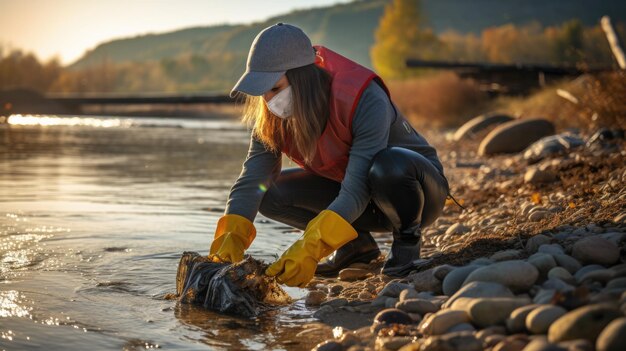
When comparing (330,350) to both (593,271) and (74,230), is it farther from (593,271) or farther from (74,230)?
(74,230)

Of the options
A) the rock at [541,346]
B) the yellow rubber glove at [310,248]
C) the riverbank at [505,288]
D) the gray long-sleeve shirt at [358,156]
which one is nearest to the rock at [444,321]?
the riverbank at [505,288]

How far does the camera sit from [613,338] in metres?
2.36

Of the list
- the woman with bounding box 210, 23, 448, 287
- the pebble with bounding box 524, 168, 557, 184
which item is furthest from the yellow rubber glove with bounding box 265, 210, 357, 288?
the pebble with bounding box 524, 168, 557, 184

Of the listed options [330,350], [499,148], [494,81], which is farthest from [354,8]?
[330,350]

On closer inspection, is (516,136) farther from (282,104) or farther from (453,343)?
(453,343)

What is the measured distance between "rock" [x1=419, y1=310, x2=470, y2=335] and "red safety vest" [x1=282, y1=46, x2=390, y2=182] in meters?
1.24

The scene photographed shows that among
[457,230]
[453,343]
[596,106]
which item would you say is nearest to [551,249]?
[453,343]

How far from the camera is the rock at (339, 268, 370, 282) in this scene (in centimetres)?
442

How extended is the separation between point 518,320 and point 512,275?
0.43 m

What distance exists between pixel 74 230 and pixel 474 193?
343 centimetres

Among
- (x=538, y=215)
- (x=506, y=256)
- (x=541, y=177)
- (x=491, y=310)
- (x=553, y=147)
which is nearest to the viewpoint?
(x=491, y=310)

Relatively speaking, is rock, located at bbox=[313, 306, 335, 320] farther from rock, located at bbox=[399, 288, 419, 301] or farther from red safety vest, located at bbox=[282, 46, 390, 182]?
red safety vest, located at bbox=[282, 46, 390, 182]

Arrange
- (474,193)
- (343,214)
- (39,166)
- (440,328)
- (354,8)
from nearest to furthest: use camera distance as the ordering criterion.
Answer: (440,328) → (343,214) → (474,193) → (39,166) → (354,8)

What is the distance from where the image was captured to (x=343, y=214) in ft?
12.3
